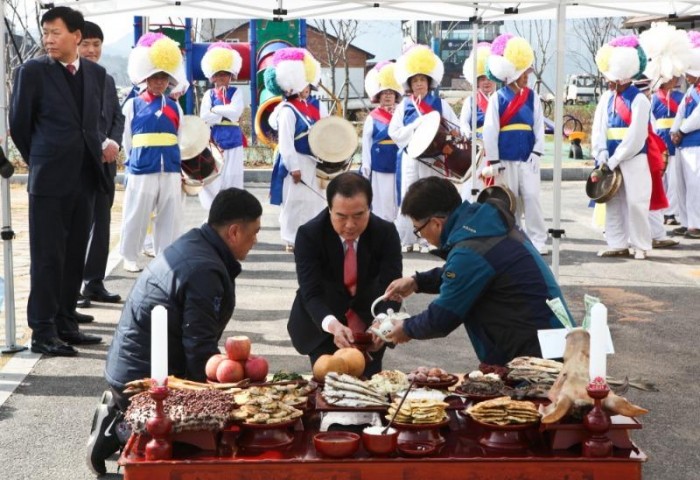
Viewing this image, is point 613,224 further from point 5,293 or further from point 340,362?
point 340,362

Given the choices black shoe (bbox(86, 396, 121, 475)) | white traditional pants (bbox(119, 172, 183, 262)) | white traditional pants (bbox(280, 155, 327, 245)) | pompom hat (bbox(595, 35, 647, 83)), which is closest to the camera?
black shoe (bbox(86, 396, 121, 475))

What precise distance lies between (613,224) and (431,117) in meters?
2.27

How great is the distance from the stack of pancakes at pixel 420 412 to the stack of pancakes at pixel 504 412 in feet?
0.32

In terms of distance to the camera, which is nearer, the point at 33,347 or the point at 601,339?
the point at 601,339

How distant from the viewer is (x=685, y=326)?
8.01 metres

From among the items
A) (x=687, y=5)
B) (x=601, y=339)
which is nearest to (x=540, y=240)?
(x=687, y=5)

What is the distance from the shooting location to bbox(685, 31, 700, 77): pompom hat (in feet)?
39.8

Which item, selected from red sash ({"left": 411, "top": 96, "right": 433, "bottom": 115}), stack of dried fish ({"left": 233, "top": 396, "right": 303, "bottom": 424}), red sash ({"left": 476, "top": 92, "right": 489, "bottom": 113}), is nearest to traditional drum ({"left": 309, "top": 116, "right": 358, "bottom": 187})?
red sash ({"left": 411, "top": 96, "right": 433, "bottom": 115})

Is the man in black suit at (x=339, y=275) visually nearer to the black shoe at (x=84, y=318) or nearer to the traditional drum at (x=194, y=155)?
the black shoe at (x=84, y=318)

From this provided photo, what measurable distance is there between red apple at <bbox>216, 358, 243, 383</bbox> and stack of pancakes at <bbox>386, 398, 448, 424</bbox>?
2.24 feet

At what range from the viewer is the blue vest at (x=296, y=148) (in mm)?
11266

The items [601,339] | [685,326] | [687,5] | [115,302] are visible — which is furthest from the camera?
[687,5]

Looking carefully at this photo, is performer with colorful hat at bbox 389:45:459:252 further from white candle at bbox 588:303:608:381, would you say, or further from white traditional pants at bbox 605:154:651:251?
white candle at bbox 588:303:608:381

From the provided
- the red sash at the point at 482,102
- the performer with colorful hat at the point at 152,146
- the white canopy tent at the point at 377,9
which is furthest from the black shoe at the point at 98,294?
the red sash at the point at 482,102
